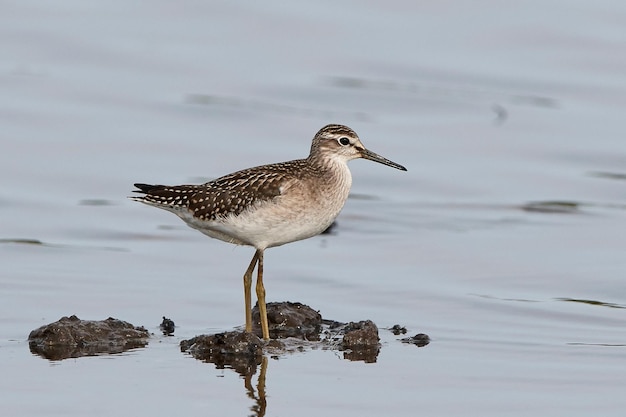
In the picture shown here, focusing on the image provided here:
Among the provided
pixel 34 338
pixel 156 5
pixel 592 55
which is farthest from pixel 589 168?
pixel 156 5

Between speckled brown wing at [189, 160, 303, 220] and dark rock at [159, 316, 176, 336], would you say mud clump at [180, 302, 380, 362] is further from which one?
speckled brown wing at [189, 160, 303, 220]

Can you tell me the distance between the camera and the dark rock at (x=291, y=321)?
11711mm

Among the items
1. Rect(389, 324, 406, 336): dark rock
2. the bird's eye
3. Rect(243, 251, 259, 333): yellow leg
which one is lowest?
Rect(389, 324, 406, 336): dark rock

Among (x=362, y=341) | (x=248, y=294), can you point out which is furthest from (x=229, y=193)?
(x=362, y=341)

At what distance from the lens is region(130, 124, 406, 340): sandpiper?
1163 centimetres

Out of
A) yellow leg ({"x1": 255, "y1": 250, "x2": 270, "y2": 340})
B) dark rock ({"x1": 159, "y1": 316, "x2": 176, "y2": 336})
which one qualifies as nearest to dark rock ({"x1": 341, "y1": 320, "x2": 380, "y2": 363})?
yellow leg ({"x1": 255, "y1": 250, "x2": 270, "y2": 340})

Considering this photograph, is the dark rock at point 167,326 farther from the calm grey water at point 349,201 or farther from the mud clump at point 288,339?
the mud clump at point 288,339

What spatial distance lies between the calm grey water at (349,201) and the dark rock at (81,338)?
15 centimetres

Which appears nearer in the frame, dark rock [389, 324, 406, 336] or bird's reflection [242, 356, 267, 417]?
bird's reflection [242, 356, 267, 417]

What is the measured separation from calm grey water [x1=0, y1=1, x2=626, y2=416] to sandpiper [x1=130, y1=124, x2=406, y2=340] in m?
0.86

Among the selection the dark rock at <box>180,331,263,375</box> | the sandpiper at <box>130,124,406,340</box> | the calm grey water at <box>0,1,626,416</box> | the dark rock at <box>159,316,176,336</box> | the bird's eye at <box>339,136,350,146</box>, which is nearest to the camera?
the calm grey water at <box>0,1,626,416</box>

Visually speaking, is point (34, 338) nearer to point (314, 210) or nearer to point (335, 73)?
point (314, 210)

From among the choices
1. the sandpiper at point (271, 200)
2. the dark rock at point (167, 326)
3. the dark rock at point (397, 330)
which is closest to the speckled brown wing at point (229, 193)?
the sandpiper at point (271, 200)

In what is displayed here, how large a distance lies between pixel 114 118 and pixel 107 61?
3744 mm
